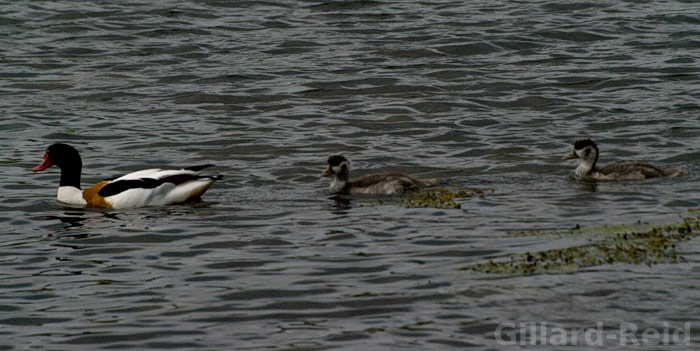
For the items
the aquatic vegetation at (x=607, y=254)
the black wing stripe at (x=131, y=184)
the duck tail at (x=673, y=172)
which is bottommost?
the black wing stripe at (x=131, y=184)

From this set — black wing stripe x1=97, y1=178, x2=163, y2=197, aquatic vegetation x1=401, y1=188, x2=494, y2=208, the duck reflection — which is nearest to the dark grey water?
the duck reflection

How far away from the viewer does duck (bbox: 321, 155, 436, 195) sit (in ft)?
52.6

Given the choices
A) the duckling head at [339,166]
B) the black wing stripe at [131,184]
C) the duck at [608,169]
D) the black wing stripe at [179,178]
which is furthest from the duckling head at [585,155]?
the black wing stripe at [131,184]

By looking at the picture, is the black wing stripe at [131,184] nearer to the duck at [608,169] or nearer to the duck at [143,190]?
the duck at [143,190]

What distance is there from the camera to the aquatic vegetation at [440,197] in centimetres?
1517

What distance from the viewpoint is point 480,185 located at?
1648 centimetres

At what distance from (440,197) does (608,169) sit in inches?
103

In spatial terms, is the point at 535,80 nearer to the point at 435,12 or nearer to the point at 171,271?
the point at 435,12

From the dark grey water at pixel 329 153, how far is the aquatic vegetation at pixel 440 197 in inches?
10.4

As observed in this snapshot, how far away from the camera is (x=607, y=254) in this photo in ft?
38.8

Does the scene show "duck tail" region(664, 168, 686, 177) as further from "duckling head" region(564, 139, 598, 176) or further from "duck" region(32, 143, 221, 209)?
"duck" region(32, 143, 221, 209)

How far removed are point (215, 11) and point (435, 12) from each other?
18.0 feet

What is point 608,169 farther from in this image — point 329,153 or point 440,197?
point 329,153

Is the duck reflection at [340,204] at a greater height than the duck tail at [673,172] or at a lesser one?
lesser
